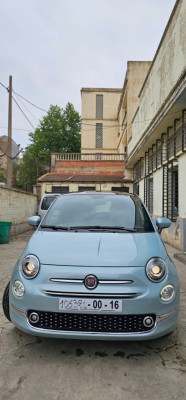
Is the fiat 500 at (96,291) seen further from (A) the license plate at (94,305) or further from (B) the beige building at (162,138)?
(B) the beige building at (162,138)

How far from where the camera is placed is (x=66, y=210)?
11.8ft

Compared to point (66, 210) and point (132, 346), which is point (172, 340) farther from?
point (66, 210)

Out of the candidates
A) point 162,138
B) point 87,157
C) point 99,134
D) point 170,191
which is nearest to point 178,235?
point 170,191

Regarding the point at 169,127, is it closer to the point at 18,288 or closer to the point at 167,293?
the point at 167,293

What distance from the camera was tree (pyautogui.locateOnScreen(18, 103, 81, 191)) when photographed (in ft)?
128

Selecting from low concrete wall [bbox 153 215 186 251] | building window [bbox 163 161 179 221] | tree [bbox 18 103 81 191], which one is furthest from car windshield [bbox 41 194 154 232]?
tree [bbox 18 103 81 191]

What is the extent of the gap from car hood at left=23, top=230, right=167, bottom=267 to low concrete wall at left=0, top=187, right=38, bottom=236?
8798 millimetres

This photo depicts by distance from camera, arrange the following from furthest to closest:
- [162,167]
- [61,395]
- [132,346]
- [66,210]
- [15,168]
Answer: [15,168]
[162,167]
[66,210]
[132,346]
[61,395]

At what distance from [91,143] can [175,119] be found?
85.9 feet

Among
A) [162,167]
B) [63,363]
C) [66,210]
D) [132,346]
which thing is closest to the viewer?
[63,363]

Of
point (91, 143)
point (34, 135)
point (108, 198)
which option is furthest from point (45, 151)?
point (108, 198)

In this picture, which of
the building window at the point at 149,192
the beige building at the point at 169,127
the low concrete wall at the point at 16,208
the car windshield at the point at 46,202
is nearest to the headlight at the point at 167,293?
the beige building at the point at 169,127

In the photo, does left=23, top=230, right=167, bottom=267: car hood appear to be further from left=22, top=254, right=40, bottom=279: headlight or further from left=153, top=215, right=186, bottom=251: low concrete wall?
left=153, top=215, right=186, bottom=251: low concrete wall

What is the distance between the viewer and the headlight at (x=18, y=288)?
7.93 ft
